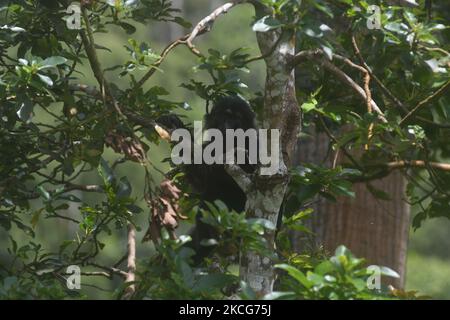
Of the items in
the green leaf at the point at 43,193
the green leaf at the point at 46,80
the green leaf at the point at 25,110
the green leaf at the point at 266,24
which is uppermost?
the green leaf at the point at 266,24

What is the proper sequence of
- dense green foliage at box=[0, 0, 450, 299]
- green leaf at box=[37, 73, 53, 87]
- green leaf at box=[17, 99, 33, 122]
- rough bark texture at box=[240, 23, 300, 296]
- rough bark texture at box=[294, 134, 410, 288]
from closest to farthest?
dense green foliage at box=[0, 0, 450, 299]
rough bark texture at box=[240, 23, 300, 296]
green leaf at box=[37, 73, 53, 87]
green leaf at box=[17, 99, 33, 122]
rough bark texture at box=[294, 134, 410, 288]

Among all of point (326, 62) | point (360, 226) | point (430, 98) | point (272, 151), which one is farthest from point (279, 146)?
point (360, 226)

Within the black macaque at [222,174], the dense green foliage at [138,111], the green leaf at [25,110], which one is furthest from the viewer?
the black macaque at [222,174]

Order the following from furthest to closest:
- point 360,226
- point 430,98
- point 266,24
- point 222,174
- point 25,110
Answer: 1. point 360,226
2. point 222,174
3. point 430,98
4. point 25,110
5. point 266,24

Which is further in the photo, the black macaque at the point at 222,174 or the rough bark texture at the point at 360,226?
the rough bark texture at the point at 360,226

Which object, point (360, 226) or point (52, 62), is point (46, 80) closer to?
point (52, 62)

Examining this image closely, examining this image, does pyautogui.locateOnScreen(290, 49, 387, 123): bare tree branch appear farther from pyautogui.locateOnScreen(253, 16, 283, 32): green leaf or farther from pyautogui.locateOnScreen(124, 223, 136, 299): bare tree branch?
pyautogui.locateOnScreen(124, 223, 136, 299): bare tree branch

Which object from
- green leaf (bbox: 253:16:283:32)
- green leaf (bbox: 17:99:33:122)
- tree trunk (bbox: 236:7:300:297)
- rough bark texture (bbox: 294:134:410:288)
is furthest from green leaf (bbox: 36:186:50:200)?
rough bark texture (bbox: 294:134:410:288)

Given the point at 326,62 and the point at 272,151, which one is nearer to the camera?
the point at 272,151

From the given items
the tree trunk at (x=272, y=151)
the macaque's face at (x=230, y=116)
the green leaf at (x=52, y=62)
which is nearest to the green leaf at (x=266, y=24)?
the tree trunk at (x=272, y=151)

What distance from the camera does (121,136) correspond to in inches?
141

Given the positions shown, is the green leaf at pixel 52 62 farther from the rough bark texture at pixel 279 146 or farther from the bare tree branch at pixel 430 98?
the bare tree branch at pixel 430 98

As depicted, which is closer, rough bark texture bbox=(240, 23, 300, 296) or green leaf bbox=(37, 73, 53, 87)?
rough bark texture bbox=(240, 23, 300, 296)
